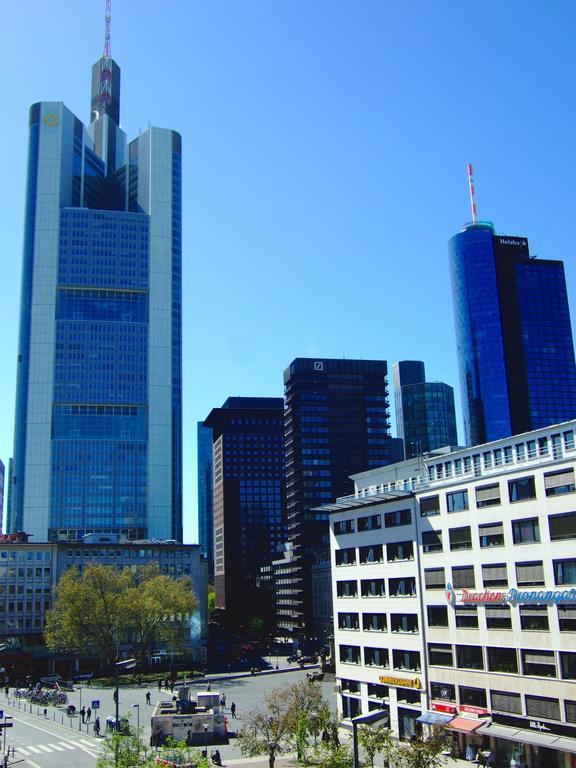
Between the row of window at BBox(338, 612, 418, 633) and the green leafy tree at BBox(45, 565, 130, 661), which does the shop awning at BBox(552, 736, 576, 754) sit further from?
the green leafy tree at BBox(45, 565, 130, 661)

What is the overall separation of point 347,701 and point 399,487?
2299 centimetres

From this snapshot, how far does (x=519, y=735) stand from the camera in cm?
5744

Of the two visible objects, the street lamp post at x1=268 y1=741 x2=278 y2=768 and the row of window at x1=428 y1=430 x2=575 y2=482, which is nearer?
the street lamp post at x1=268 y1=741 x2=278 y2=768

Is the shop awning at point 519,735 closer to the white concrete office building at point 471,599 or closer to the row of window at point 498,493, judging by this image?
the white concrete office building at point 471,599

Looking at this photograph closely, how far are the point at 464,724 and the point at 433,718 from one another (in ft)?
11.3

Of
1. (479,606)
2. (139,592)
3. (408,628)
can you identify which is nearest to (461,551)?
(479,606)

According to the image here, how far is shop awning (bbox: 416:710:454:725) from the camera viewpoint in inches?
2480

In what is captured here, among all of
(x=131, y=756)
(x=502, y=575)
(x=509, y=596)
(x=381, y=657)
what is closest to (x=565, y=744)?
(x=509, y=596)

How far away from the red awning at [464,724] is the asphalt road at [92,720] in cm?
1772

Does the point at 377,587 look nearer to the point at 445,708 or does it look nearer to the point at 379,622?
the point at 379,622

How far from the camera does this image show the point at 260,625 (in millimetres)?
194250

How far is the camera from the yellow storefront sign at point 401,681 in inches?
2734

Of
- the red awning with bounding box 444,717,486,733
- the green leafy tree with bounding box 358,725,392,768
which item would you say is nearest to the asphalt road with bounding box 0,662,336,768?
the green leafy tree with bounding box 358,725,392,768

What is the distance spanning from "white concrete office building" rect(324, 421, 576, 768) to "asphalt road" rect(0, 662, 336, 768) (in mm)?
12413
